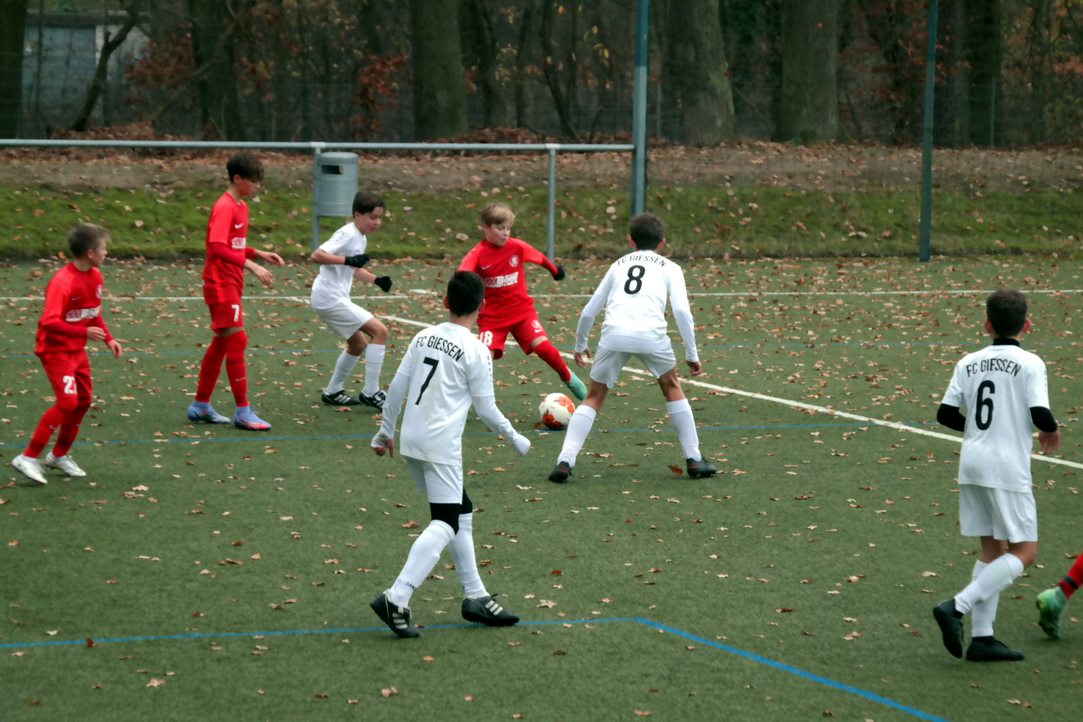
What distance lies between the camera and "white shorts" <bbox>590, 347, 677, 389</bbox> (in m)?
9.99

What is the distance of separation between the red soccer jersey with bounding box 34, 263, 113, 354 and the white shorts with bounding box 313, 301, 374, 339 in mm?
3030

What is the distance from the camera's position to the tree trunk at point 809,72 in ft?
107

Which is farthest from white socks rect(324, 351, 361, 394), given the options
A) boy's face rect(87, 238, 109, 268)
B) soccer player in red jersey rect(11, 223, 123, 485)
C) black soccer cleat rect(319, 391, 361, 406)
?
boy's face rect(87, 238, 109, 268)

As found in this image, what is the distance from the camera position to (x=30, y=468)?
9.40 meters

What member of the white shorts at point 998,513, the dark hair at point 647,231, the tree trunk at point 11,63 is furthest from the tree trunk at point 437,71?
the white shorts at point 998,513

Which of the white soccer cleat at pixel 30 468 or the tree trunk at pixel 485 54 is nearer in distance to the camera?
the white soccer cleat at pixel 30 468

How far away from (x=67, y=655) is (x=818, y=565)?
3693mm

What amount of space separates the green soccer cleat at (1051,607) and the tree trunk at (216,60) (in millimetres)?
28963

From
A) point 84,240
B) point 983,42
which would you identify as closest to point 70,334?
point 84,240

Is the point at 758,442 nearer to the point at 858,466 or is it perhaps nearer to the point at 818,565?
the point at 858,466

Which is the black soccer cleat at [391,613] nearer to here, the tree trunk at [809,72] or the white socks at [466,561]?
the white socks at [466,561]

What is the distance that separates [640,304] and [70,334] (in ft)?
11.3

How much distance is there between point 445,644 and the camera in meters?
6.65

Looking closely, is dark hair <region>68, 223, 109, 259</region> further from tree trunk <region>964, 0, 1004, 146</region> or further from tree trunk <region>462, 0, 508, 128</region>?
tree trunk <region>964, 0, 1004, 146</region>
